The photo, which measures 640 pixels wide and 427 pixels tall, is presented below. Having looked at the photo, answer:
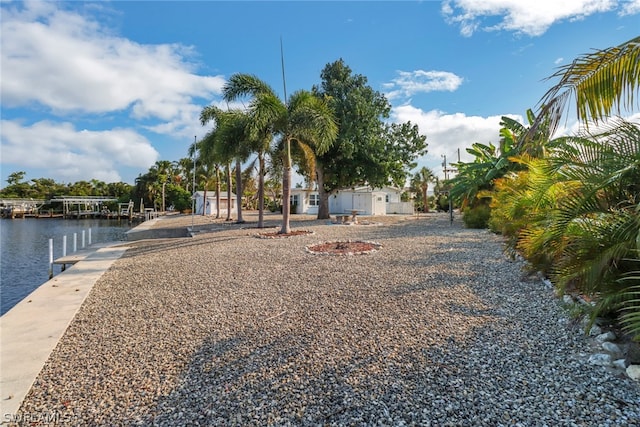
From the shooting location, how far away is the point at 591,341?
12.1 ft

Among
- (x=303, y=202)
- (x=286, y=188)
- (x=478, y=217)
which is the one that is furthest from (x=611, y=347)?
(x=303, y=202)

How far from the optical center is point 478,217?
16141 mm

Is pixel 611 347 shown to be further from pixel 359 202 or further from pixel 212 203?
pixel 212 203

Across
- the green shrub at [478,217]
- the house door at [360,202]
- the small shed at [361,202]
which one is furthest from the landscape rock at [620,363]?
the house door at [360,202]

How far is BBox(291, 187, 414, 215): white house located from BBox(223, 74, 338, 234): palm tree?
1924cm

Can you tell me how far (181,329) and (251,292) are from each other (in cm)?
171

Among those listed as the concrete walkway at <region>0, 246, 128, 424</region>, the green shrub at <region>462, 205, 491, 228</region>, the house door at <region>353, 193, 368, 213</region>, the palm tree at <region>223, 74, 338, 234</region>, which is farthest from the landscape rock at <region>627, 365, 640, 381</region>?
the house door at <region>353, 193, 368, 213</region>

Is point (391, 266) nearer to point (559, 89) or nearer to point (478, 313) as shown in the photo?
point (478, 313)

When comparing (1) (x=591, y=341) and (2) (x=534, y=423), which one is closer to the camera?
(2) (x=534, y=423)

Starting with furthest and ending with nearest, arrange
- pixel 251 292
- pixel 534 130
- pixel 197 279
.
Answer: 1. pixel 197 279
2. pixel 251 292
3. pixel 534 130

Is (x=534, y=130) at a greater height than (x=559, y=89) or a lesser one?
lesser

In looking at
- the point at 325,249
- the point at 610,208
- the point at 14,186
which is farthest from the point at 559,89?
the point at 14,186

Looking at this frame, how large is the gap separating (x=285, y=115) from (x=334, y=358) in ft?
39.7

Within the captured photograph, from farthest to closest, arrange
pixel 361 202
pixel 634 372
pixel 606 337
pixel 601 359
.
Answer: pixel 361 202 → pixel 606 337 → pixel 601 359 → pixel 634 372
